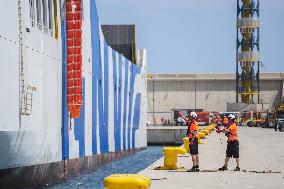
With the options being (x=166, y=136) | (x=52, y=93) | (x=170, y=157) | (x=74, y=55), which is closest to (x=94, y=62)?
(x=74, y=55)

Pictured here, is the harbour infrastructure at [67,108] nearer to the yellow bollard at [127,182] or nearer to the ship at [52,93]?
the ship at [52,93]

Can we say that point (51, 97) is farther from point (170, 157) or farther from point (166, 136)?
point (166, 136)

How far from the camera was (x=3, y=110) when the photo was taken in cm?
1827

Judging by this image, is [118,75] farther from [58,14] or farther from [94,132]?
[58,14]

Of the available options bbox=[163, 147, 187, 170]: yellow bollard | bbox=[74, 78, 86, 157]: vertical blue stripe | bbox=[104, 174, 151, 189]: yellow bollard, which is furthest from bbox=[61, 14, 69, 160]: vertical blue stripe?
bbox=[104, 174, 151, 189]: yellow bollard

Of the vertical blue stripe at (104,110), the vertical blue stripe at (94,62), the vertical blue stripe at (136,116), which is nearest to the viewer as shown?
the vertical blue stripe at (94,62)

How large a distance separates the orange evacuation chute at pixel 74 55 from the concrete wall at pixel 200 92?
90.5 metres

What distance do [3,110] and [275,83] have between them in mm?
102733

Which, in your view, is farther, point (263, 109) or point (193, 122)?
point (263, 109)

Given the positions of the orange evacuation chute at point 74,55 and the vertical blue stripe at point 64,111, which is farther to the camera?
the orange evacuation chute at point 74,55

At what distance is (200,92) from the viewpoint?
11794 cm

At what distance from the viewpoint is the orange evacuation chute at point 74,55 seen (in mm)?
25266

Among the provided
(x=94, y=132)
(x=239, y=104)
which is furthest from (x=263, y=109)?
(x=94, y=132)

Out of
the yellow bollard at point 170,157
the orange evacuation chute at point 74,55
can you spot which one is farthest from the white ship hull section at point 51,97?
the yellow bollard at point 170,157
